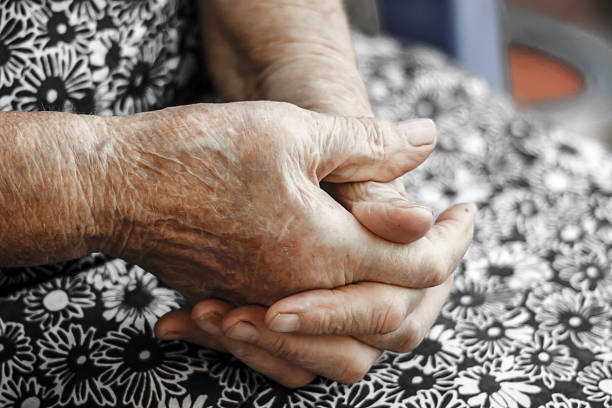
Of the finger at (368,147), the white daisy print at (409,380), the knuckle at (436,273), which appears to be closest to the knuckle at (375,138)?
the finger at (368,147)

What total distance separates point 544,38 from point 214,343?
2016 millimetres

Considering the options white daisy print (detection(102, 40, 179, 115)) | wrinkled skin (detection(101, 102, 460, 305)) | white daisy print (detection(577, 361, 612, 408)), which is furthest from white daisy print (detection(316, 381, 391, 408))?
white daisy print (detection(102, 40, 179, 115))

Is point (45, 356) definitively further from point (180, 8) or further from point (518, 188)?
point (518, 188)

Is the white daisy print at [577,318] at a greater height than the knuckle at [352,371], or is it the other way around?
the white daisy print at [577,318]

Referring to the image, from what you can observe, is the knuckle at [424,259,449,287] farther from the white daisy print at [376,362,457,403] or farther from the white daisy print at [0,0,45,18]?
the white daisy print at [0,0,45,18]

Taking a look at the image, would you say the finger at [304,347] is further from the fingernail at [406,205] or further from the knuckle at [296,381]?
the fingernail at [406,205]

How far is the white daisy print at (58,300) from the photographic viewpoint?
2.05ft

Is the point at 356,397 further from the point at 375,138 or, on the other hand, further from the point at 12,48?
the point at 12,48

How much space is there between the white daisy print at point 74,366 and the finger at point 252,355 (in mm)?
109

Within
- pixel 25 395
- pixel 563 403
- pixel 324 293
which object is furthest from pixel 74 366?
pixel 563 403

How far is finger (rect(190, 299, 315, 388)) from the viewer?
57 cm

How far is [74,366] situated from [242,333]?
177mm

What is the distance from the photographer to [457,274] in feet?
2.49

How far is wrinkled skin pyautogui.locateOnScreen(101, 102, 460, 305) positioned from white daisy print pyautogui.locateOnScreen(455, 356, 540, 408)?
111 mm
